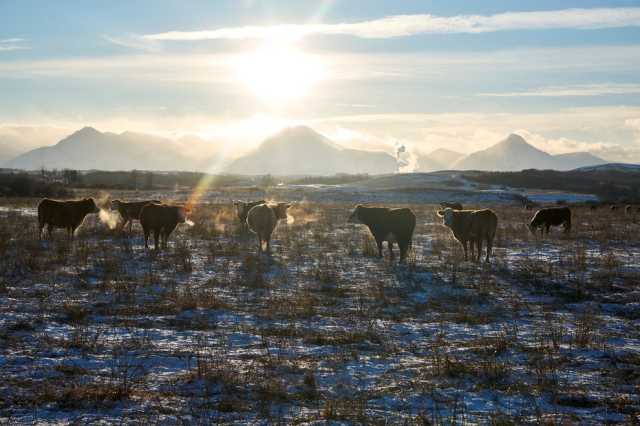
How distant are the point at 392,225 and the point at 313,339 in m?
9.84

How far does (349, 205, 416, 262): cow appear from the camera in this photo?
59.4 feet

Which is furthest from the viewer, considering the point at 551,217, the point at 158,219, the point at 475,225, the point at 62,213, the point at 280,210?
the point at 551,217

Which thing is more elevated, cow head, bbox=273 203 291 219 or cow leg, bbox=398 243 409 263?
cow head, bbox=273 203 291 219

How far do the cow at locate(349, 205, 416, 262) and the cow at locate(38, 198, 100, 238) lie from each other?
1015 cm

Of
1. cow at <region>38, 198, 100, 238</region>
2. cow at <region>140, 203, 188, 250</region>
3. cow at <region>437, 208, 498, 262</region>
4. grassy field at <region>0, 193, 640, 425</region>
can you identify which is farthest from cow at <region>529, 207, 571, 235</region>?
cow at <region>38, 198, 100, 238</region>

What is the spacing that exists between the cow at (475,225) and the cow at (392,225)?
146 cm

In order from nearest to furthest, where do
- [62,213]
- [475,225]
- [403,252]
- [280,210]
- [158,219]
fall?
[403,252]
[475,225]
[158,219]
[62,213]
[280,210]

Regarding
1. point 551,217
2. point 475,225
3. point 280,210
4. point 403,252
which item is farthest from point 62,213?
point 551,217

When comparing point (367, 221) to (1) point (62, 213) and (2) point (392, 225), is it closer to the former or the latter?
(2) point (392, 225)

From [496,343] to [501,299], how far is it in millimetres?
3897

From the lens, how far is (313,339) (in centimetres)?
895

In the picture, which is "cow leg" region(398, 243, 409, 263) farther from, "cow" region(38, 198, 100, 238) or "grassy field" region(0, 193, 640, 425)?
"cow" region(38, 198, 100, 238)

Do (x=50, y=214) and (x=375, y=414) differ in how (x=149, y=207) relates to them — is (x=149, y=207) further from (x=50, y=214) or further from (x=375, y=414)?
(x=375, y=414)

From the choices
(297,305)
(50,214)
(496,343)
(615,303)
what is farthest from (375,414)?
(50,214)
